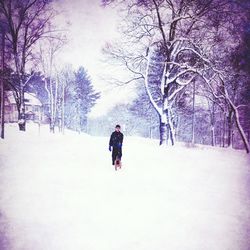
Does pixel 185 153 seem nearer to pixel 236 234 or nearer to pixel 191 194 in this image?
pixel 191 194

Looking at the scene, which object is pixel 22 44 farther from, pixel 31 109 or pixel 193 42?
pixel 31 109

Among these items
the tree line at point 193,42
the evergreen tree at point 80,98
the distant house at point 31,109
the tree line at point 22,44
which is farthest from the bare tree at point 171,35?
the distant house at point 31,109

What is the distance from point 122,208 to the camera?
4512 millimetres

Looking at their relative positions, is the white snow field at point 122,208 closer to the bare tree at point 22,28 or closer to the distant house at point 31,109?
the bare tree at point 22,28

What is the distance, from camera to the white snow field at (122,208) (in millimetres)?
3664

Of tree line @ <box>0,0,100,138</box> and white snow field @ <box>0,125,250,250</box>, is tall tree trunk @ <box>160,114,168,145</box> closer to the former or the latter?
white snow field @ <box>0,125,250,250</box>

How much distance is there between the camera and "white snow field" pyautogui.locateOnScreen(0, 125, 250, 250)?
12.0 ft

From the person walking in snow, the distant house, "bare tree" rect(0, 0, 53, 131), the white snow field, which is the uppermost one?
"bare tree" rect(0, 0, 53, 131)

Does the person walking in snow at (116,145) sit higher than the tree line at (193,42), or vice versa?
the tree line at (193,42)

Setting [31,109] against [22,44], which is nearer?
[22,44]

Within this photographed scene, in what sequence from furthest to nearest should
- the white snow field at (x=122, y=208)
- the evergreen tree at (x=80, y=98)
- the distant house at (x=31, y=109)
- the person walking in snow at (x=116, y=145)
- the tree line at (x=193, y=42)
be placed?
the distant house at (x=31, y=109) → the evergreen tree at (x=80, y=98) → the tree line at (x=193, y=42) → the person walking in snow at (x=116, y=145) → the white snow field at (x=122, y=208)

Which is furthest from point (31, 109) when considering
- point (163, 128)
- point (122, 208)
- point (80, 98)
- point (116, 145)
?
point (122, 208)

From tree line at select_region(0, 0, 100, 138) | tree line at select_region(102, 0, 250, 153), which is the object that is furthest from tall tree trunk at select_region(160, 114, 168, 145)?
tree line at select_region(0, 0, 100, 138)

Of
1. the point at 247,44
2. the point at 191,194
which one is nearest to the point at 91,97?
the point at 247,44
